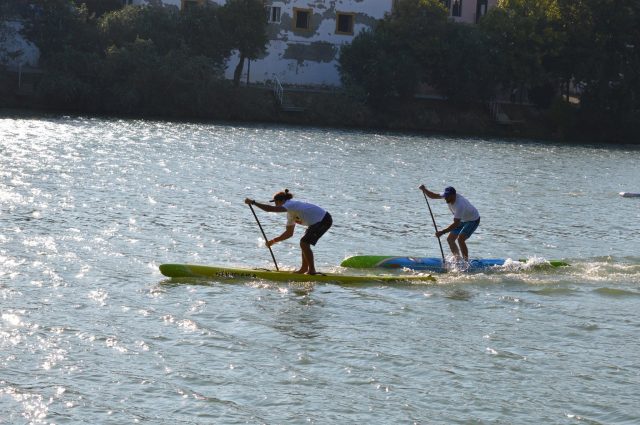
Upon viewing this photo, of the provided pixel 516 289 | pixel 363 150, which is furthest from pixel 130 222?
pixel 363 150

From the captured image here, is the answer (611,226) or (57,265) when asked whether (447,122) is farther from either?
(57,265)

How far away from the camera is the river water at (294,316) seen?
17.3m

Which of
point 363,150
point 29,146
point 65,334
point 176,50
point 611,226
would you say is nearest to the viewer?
point 65,334

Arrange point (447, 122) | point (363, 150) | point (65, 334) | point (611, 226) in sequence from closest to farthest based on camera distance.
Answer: point (65, 334)
point (611, 226)
point (363, 150)
point (447, 122)

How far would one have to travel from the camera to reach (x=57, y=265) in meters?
26.0

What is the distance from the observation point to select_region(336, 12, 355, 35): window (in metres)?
90.9

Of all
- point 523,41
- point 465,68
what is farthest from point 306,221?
point 523,41

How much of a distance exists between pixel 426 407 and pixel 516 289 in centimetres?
892

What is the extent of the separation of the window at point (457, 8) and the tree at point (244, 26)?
787 inches

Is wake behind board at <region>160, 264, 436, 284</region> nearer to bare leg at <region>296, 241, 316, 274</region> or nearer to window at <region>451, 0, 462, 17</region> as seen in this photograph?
bare leg at <region>296, 241, 316, 274</region>

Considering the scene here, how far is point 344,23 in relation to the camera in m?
91.1

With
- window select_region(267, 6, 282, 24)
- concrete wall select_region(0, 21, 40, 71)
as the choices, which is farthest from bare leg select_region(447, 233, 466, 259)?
window select_region(267, 6, 282, 24)

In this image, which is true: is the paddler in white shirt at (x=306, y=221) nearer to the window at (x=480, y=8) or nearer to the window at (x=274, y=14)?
the window at (x=274, y=14)

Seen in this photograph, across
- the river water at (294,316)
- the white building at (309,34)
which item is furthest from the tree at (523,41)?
the river water at (294,316)
